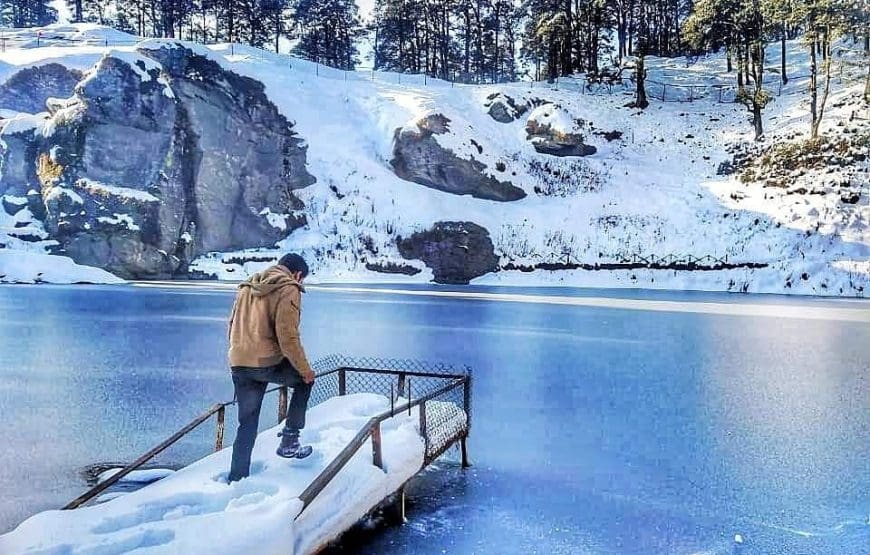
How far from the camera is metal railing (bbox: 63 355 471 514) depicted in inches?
185

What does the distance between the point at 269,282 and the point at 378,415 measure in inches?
59.4

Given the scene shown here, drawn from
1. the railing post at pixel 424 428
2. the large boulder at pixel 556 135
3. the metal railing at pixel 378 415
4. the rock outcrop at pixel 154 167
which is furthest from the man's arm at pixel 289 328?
the large boulder at pixel 556 135

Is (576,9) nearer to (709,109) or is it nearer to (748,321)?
(709,109)

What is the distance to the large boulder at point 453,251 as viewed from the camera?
30.7 meters

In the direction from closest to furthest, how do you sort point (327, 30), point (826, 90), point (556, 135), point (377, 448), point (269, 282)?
1. point (269, 282)
2. point (377, 448)
3. point (826, 90)
4. point (556, 135)
5. point (327, 30)

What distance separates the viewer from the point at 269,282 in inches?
180

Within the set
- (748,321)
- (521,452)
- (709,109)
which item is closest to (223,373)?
(521,452)

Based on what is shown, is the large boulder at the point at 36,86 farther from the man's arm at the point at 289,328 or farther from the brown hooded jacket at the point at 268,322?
the man's arm at the point at 289,328

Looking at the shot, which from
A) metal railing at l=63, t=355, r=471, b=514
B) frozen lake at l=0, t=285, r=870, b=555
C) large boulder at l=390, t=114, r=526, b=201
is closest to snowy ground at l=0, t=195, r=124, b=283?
frozen lake at l=0, t=285, r=870, b=555

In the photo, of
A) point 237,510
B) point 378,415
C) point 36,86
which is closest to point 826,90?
point 378,415

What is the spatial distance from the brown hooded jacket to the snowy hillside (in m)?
25.6

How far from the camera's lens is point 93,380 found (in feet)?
31.5

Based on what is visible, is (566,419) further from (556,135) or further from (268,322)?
(556,135)

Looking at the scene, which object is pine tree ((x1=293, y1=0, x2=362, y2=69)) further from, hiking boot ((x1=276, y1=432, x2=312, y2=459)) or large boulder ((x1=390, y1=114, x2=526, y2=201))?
hiking boot ((x1=276, y1=432, x2=312, y2=459))
